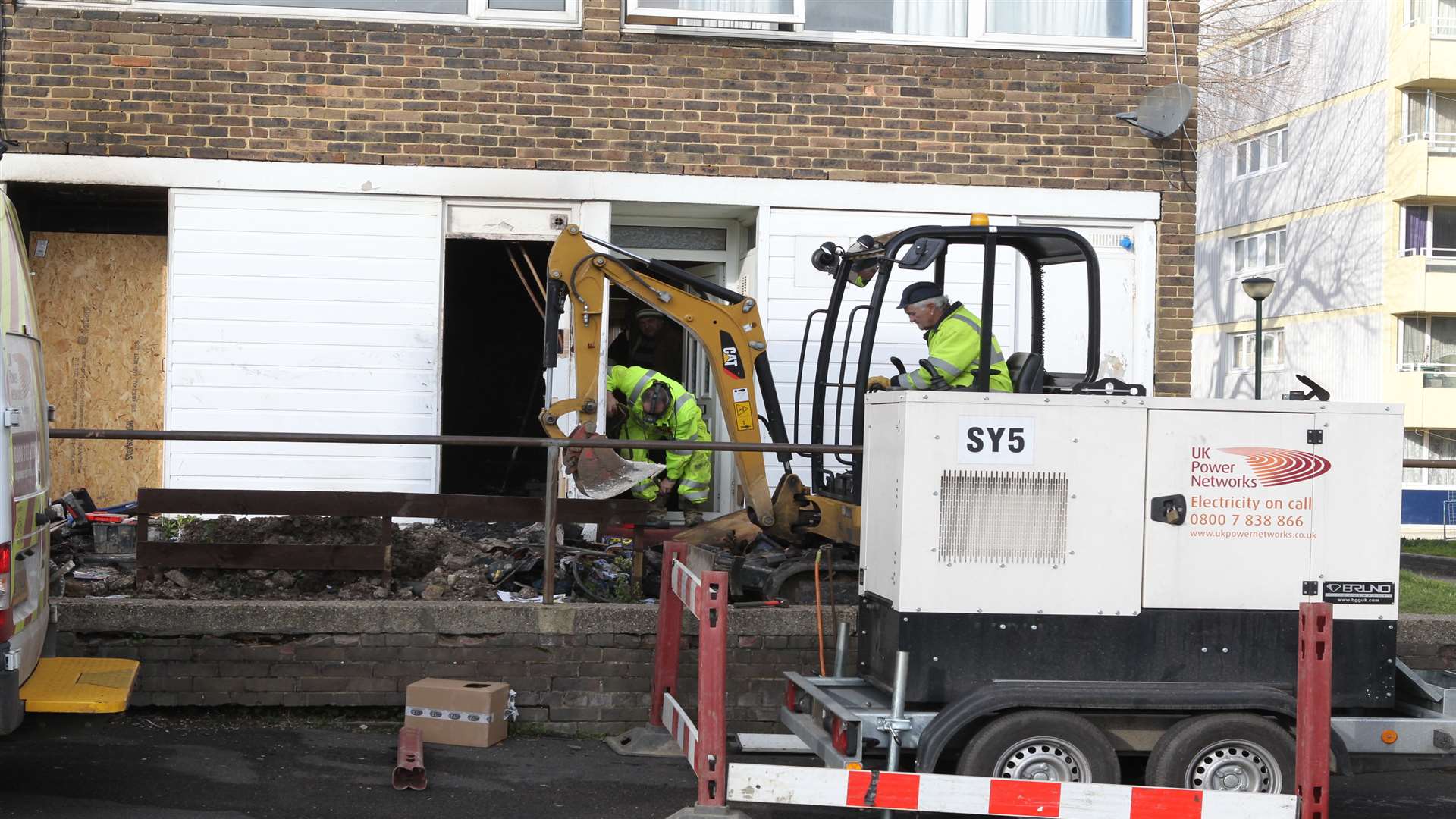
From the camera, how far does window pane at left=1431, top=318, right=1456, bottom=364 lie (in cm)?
3428

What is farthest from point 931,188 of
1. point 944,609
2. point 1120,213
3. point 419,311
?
point 944,609

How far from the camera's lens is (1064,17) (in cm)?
1162

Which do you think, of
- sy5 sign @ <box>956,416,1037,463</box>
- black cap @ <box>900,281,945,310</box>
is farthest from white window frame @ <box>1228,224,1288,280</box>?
sy5 sign @ <box>956,416,1037,463</box>

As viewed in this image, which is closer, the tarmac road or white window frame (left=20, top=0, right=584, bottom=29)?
the tarmac road

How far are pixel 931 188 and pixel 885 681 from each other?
6174 mm

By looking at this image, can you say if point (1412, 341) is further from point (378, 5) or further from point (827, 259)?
point (827, 259)

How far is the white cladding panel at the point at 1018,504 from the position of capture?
19.2 feet

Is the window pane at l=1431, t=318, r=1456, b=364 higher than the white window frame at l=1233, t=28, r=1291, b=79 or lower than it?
lower

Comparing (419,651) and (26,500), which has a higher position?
(26,500)

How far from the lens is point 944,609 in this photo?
5859 millimetres

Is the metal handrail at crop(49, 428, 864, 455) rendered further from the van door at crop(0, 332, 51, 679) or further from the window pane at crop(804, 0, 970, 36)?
the window pane at crop(804, 0, 970, 36)

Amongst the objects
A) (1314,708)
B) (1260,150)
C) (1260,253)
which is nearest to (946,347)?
(1314,708)

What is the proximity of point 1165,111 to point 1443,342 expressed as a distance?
26.5 metres

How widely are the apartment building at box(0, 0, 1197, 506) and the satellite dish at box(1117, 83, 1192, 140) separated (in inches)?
8.4
